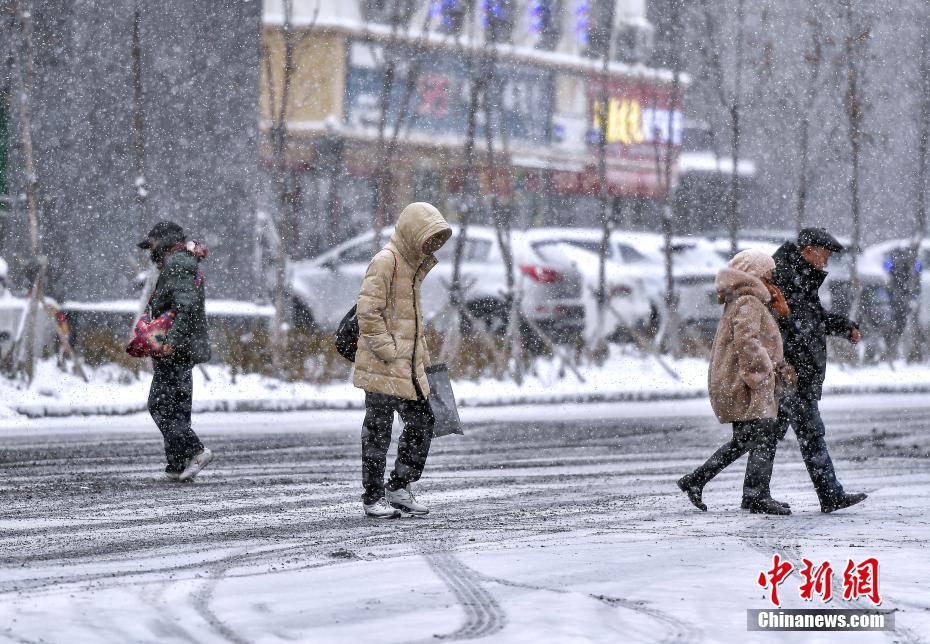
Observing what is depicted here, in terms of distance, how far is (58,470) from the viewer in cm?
1090

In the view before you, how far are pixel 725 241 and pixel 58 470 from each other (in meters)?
16.8

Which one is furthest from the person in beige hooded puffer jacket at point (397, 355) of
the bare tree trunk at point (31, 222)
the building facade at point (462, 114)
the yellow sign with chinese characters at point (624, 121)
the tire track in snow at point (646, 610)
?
the yellow sign with chinese characters at point (624, 121)

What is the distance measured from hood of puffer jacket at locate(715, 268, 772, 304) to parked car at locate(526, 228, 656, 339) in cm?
1264

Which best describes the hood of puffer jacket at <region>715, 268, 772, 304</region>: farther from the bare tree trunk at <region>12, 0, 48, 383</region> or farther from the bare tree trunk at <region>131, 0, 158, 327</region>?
the bare tree trunk at <region>131, 0, 158, 327</region>

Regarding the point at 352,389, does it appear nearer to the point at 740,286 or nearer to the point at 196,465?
the point at 196,465

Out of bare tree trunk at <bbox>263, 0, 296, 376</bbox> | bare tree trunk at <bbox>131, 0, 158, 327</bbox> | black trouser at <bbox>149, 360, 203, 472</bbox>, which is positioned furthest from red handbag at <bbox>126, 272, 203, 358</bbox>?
bare tree trunk at <bbox>131, 0, 158, 327</bbox>

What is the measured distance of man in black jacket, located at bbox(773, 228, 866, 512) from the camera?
9.06 metres

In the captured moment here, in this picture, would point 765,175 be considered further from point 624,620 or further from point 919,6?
point 624,620

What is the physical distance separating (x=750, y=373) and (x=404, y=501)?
76.8 inches

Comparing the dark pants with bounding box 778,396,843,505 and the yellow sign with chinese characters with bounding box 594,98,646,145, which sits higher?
the yellow sign with chinese characters with bounding box 594,98,646,145

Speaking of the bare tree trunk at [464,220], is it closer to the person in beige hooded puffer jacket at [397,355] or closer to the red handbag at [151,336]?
the red handbag at [151,336]

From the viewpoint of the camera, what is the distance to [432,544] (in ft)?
25.2

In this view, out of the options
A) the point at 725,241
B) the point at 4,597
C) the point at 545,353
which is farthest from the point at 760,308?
the point at 725,241

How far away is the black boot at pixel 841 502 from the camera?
9148mm
